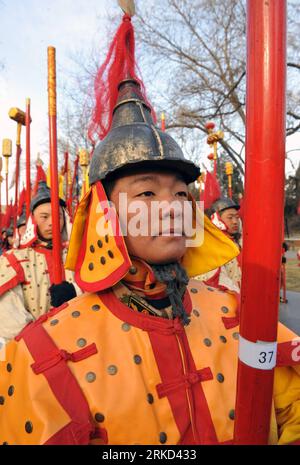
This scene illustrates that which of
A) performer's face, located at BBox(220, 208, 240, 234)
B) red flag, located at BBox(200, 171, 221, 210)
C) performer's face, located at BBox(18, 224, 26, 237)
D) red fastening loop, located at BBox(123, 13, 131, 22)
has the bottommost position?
performer's face, located at BBox(18, 224, 26, 237)

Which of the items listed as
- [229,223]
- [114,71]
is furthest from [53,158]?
[229,223]

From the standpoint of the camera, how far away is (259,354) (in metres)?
0.57

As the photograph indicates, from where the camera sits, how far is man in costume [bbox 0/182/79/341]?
115 inches

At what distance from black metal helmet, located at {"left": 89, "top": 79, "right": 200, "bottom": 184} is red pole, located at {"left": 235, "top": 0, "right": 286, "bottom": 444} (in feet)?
2.45

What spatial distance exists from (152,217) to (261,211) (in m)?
0.75

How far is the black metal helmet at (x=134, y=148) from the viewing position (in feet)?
4.26

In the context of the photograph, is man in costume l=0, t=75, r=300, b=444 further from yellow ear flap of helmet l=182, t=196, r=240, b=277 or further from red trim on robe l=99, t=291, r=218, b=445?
yellow ear flap of helmet l=182, t=196, r=240, b=277

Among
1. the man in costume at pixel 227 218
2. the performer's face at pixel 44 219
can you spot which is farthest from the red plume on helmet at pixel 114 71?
the man in costume at pixel 227 218

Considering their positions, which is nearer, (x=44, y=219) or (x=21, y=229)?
(x=44, y=219)

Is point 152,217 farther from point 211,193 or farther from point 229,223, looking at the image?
point 211,193

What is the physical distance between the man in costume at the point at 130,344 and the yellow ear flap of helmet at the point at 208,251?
209 millimetres

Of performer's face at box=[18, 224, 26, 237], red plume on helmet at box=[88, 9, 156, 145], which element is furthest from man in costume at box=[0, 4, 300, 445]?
performer's face at box=[18, 224, 26, 237]

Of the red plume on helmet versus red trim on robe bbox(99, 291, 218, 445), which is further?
the red plume on helmet

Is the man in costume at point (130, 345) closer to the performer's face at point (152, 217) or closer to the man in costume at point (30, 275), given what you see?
the performer's face at point (152, 217)
